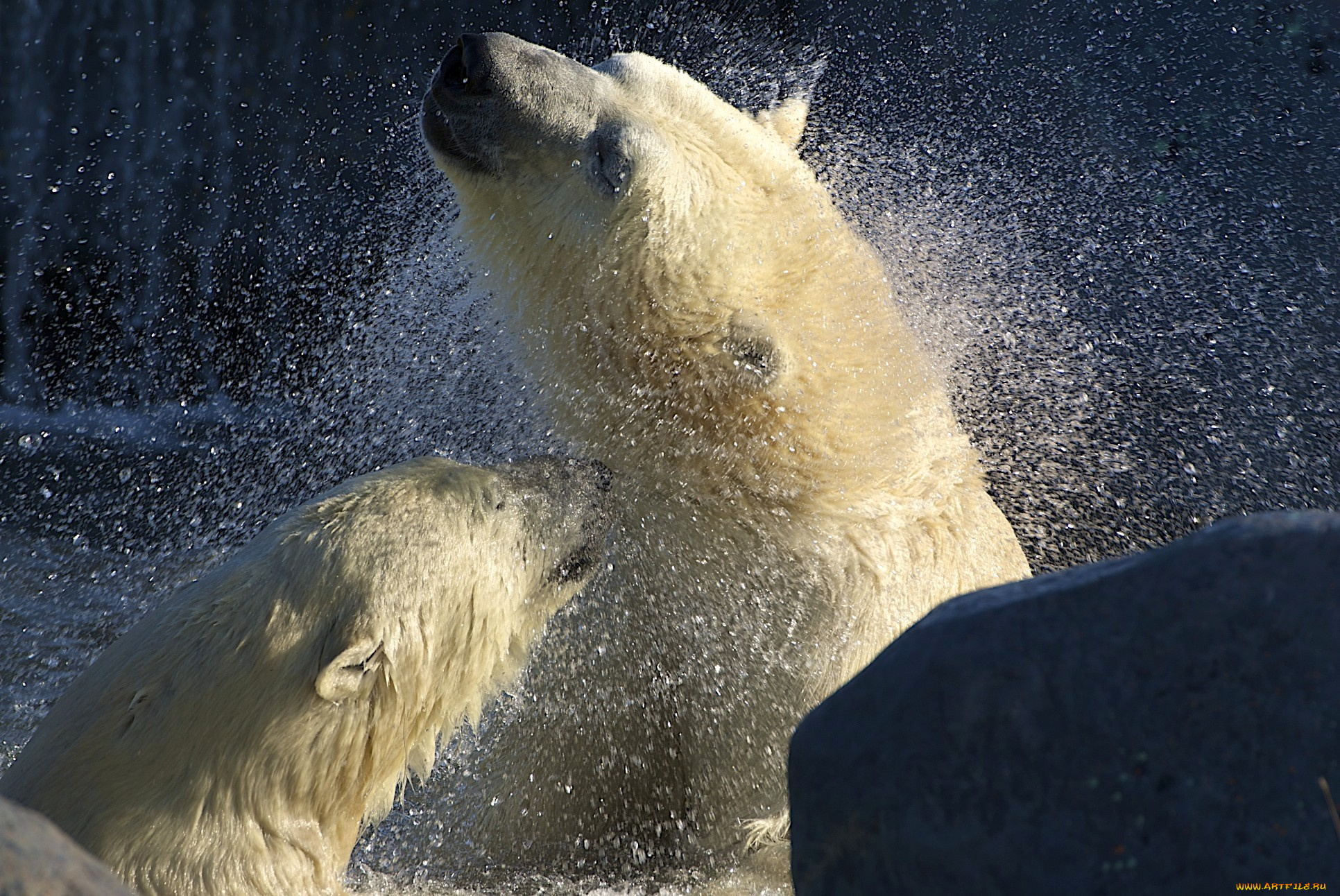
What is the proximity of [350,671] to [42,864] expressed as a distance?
1.04m

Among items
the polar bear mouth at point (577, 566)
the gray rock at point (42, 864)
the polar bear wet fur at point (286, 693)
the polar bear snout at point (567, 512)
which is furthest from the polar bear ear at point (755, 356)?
the gray rock at point (42, 864)

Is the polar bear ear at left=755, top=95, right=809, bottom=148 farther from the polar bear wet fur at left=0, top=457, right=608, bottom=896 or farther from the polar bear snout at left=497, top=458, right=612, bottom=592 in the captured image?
the polar bear wet fur at left=0, top=457, right=608, bottom=896

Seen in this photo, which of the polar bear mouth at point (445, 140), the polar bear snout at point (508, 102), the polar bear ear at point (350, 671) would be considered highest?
the polar bear snout at point (508, 102)

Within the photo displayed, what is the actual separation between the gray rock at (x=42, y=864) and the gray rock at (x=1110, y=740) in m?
0.79

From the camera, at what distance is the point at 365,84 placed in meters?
7.23

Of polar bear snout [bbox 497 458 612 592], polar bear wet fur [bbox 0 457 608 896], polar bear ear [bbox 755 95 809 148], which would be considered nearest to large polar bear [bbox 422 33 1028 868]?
polar bear snout [bbox 497 458 612 592]

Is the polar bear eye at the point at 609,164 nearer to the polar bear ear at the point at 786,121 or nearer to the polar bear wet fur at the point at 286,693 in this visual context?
the polar bear ear at the point at 786,121

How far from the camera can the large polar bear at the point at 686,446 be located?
270 cm

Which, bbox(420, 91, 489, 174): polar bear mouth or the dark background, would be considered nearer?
bbox(420, 91, 489, 174): polar bear mouth

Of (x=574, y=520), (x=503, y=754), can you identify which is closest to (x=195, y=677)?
(x=574, y=520)

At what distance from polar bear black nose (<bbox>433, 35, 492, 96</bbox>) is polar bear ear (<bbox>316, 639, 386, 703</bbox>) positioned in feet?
4.74

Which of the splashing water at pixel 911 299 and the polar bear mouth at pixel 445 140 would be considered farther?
the splashing water at pixel 911 299

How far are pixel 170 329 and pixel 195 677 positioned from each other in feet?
18.6

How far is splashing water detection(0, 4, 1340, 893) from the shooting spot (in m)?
4.14
